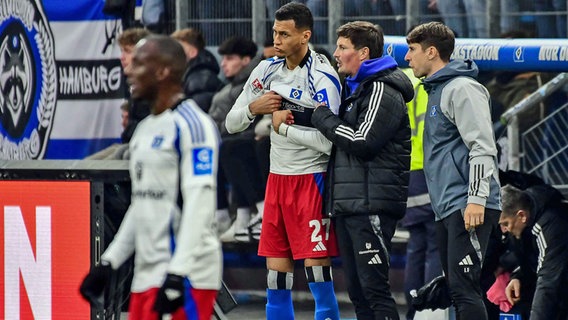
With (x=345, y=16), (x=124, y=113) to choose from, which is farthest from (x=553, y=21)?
(x=124, y=113)

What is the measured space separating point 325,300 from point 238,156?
392 centimetres

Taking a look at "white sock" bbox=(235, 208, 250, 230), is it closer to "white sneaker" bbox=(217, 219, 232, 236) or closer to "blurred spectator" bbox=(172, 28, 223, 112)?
"white sneaker" bbox=(217, 219, 232, 236)

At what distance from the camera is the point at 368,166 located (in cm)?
820

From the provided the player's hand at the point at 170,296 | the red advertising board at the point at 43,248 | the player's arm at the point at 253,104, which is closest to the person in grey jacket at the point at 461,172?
the player's arm at the point at 253,104

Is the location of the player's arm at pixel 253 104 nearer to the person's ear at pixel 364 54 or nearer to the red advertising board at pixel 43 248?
the person's ear at pixel 364 54

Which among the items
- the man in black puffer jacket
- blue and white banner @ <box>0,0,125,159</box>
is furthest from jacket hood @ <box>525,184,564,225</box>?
blue and white banner @ <box>0,0,125,159</box>

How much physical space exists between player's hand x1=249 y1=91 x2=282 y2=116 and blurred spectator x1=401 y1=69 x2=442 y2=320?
2.21m

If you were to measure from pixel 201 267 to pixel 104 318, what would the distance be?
8.91 ft

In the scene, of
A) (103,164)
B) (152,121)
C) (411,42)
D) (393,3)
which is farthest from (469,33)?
(152,121)

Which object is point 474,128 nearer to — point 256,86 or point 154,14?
point 256,86

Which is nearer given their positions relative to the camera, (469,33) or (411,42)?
(411,42)

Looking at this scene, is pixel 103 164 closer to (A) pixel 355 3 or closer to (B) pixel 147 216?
(B) pixel 147 216

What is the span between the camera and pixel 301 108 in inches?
334

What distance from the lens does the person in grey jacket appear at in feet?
26.1
